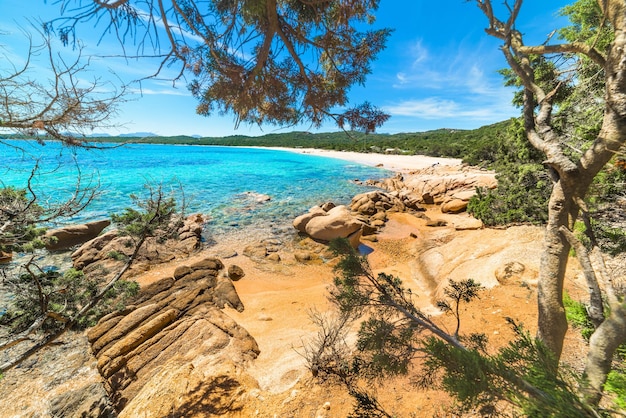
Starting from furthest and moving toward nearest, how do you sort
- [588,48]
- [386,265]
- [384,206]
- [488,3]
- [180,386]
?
1. [384,206]
2. [386,265]
3. [180,386]
4. [488,3]
5. [588,48]

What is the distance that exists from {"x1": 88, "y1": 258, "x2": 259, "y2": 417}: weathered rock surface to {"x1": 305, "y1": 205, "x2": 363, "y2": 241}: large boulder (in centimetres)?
516

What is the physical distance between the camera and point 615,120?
1.35 metres

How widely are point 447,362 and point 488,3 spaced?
125 inches

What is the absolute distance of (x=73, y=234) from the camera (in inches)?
431

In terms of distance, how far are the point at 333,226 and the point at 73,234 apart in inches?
487

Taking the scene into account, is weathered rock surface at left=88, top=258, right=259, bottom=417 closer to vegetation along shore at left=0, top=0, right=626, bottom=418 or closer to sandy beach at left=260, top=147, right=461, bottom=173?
vegetation along shore at left=0, top=0, right=626, bottom=418

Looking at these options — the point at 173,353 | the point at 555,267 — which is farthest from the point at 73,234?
the point at 555,267

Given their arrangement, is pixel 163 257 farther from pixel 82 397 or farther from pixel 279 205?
pixel 279 205

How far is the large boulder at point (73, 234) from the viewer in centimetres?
1030

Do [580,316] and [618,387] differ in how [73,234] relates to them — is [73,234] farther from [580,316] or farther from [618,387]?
[580,316]

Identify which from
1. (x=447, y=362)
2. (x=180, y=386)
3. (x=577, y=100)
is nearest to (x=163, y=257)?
(x=180, y=386)

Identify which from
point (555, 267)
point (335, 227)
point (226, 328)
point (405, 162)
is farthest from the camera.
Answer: point (405, 162)

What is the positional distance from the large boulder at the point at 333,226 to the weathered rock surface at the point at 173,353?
203 inches

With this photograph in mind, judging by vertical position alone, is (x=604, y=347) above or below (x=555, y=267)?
below
